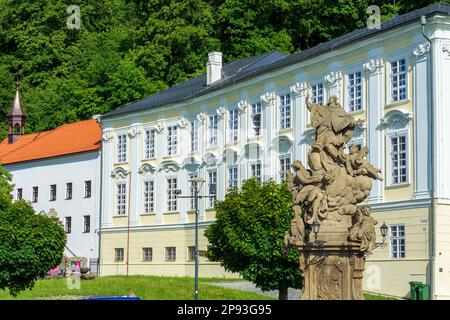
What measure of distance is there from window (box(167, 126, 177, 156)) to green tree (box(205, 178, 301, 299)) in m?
20.1

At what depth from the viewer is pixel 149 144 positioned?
61531 millimetres

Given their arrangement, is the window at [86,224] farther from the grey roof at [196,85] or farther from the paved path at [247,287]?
the paved path at [247,287]

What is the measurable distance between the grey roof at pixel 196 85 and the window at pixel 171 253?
27.4 ft

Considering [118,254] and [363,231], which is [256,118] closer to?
[118,254]

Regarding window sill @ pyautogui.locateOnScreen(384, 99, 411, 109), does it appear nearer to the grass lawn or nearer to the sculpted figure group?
the grass lawn

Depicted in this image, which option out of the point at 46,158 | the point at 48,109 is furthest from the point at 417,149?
the point at 48,109

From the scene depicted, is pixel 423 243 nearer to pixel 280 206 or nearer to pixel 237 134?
pixel 280 206

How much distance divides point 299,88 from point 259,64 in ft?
32.7

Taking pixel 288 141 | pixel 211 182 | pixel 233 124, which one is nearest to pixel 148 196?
pixel 211 182

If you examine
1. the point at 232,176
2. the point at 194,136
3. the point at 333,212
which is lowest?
the point at 333,212

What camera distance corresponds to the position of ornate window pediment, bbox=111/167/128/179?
206 ft

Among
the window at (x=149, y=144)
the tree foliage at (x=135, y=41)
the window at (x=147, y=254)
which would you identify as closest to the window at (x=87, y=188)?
the window at (x=149, y=144)

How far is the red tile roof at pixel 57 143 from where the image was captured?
68500 millimetres
